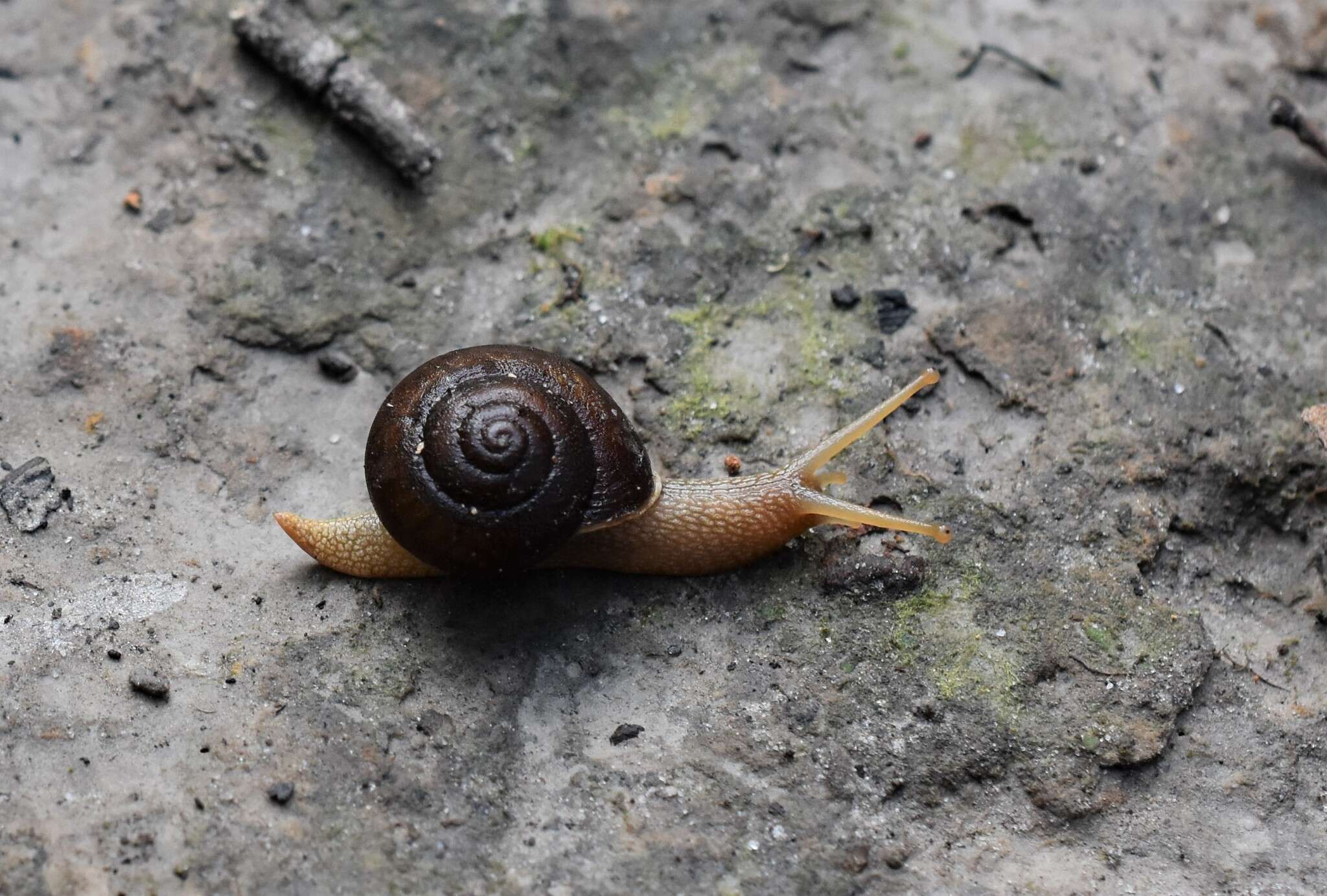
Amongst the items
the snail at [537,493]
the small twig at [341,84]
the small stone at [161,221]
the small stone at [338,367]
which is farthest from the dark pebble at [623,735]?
the small stone at [161,221]

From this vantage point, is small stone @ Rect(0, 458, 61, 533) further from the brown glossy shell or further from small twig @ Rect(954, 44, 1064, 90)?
small twig @ Rect(954, 44, 1064, 90)

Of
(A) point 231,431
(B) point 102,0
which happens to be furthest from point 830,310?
(B) point 102,0

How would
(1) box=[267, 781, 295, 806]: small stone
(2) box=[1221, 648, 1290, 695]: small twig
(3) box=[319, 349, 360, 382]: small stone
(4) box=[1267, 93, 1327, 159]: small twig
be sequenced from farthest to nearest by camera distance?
1. (4) box=[1267, 93, 1327, 159]: small twig
2. (3) box=[319, 349, 360, 382]: small stone
3. (2) box=[1221, 648, 1290, 695]: small twig
4. (1) box=[267, 781, 295, 806]: small stone

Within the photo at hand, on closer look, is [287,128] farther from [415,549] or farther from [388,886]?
[388,886]

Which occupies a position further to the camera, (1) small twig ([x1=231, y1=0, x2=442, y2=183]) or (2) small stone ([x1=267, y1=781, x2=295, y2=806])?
(1) small twig ([x1=231, y1=0, x2=442, y2=183])

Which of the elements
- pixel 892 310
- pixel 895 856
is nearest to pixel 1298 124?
pixel 892 310

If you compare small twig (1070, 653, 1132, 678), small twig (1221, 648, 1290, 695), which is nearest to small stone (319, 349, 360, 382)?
small twig (1070, 653, 1132, 678)
